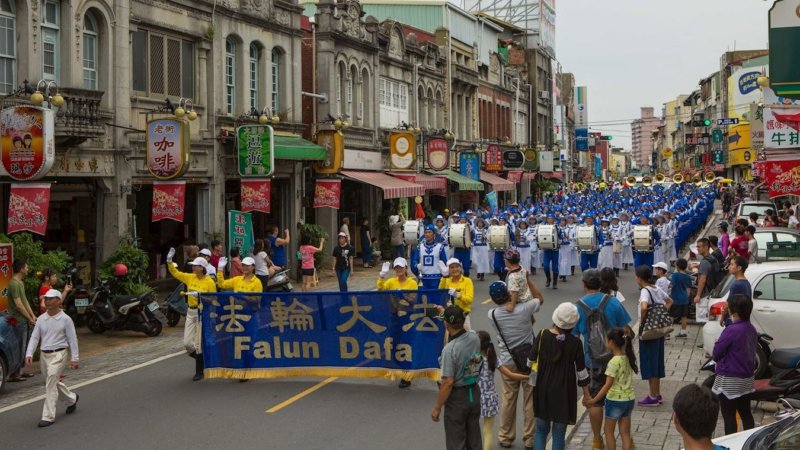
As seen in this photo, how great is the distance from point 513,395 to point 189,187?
1709 cm

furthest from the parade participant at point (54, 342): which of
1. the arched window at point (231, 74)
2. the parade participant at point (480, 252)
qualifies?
the parade participant at point (480, 252)

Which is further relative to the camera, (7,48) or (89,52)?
(89,52)

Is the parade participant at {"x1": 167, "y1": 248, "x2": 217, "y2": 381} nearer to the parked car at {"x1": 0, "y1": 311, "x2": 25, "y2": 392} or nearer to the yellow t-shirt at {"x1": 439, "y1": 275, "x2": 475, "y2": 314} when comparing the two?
the parked car at {"x1": 0, "y1": 311, "x2": 25, "y2": 392}

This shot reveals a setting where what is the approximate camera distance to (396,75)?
125ft

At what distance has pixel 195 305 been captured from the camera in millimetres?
13070

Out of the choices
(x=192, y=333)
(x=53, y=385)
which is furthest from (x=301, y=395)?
(x=53, y=385)

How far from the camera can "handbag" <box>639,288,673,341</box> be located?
1109 centimetres

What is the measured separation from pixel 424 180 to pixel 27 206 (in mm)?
22468

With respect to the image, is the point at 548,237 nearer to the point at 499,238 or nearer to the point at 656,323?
the point at 499,238

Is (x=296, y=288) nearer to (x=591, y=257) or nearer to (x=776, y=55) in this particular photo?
(x=591, y=257)

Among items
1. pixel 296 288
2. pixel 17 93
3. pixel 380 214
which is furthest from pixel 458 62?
pixel 17 93

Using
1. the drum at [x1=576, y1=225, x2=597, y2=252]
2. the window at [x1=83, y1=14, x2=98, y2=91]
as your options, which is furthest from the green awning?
the drum at [x1=576, y1=225, x2=597, y2=252]

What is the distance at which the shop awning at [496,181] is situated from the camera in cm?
4838

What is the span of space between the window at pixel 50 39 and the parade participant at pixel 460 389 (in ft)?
45.4
